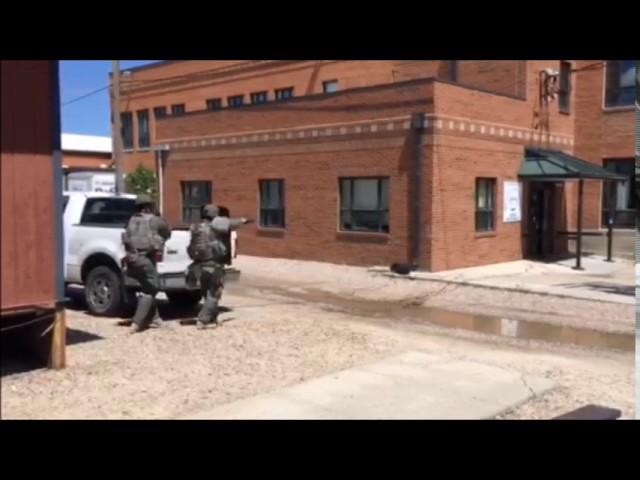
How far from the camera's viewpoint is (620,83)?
23016mm

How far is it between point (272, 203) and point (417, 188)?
5254 millimetres

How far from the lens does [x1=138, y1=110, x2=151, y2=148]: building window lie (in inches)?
1260

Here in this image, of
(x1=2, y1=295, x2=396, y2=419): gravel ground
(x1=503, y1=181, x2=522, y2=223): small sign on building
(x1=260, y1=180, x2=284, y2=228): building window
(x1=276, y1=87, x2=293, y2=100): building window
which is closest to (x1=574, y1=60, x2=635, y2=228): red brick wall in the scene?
(x1=503, y1=181, x2=522, y2=223): small sign on building

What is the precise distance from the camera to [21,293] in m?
5.70

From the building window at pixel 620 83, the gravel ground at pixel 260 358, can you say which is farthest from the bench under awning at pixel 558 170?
the gravel ground at pixel 260 358

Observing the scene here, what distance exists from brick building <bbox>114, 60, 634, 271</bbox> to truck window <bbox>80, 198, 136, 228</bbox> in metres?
7.72

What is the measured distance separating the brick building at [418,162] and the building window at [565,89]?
6cm

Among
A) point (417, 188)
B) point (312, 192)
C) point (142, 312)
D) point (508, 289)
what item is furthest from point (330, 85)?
point (142, 312)

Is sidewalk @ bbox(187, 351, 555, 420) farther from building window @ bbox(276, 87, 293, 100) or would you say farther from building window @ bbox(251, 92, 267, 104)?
building window @ bbox(251, 92, 267, 104)

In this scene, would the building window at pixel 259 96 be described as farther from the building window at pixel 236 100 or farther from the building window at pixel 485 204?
the building window at pixel 485 204

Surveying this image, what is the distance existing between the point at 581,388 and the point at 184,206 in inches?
705
